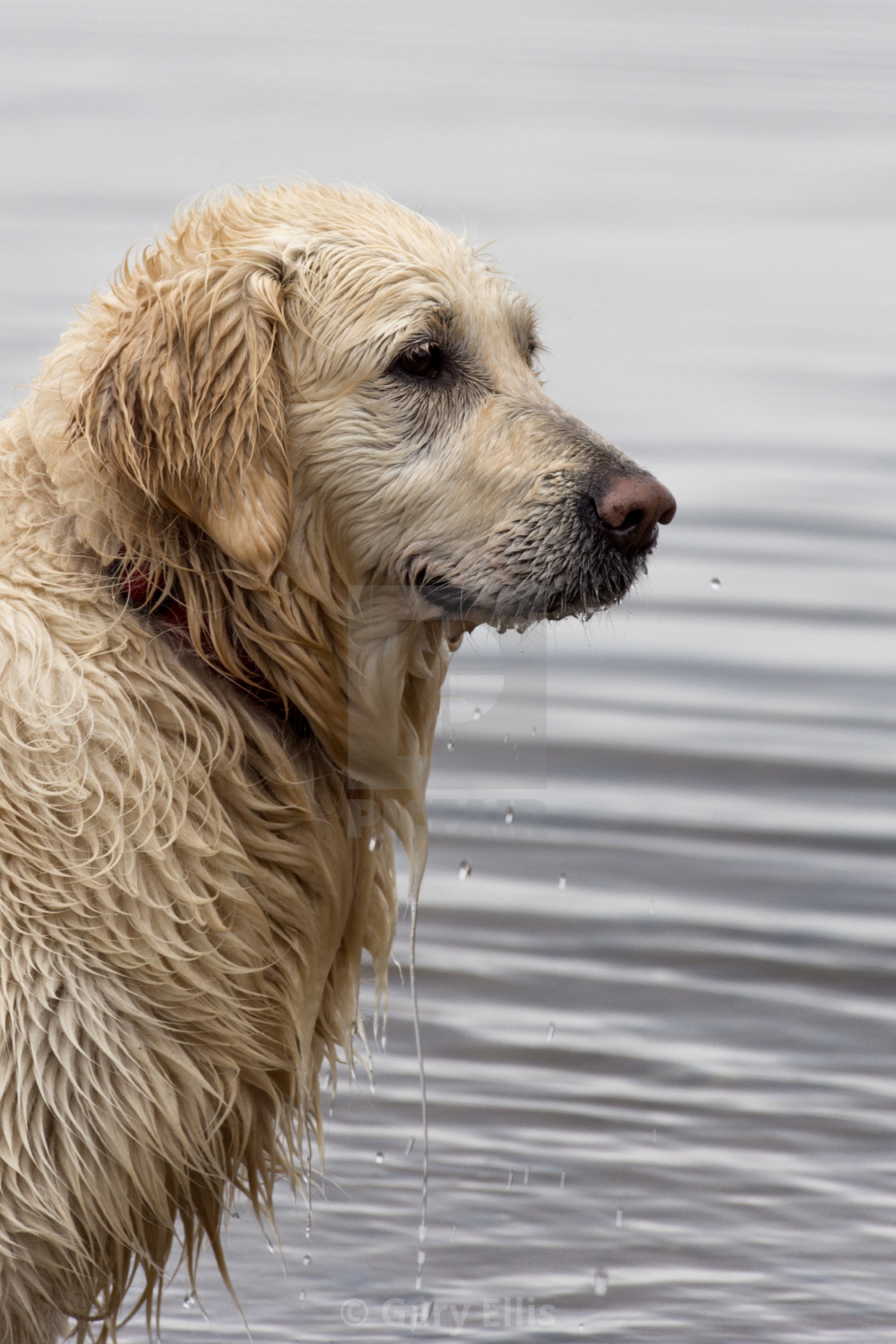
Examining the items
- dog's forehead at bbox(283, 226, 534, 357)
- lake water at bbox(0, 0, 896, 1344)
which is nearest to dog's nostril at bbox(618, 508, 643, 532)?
dog's forehead at bbox(283, 226, 534, 357)

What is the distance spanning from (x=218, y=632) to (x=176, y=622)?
9cm

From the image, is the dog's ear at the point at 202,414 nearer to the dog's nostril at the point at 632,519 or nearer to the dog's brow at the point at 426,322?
the dog's brow at the point at 426,322

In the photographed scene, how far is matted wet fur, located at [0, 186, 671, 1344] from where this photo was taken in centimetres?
312

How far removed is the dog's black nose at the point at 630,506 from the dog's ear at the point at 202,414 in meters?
0.62

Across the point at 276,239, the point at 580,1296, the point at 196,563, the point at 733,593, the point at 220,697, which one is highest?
the point at 276,239

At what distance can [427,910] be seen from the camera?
6336 millimetres

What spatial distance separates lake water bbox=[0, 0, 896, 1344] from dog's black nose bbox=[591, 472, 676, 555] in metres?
0.72

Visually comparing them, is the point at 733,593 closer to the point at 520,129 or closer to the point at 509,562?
the point at 509,562

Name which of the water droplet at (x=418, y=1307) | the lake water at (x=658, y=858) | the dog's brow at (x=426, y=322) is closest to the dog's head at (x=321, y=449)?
the dog's brow at (x=426, y=322)

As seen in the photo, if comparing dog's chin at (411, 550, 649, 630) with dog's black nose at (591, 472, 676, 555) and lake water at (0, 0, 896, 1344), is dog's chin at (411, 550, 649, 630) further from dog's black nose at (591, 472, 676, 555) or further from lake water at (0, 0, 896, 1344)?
lake water at (0, 0, 896, 1344)

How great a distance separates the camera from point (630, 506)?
3.39 m

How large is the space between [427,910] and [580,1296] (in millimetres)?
1902

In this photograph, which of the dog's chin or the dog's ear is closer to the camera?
the dog's ear

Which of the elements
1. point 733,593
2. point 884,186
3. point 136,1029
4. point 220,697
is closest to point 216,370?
point 220,697
